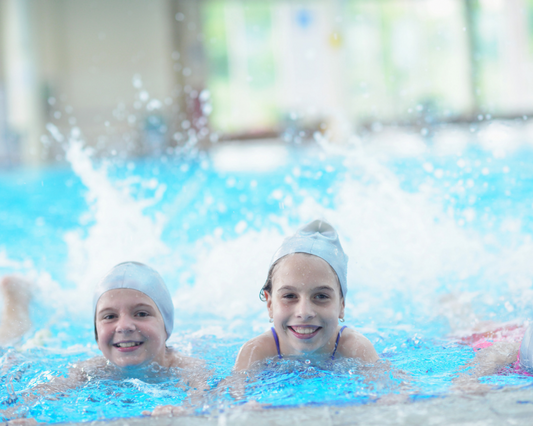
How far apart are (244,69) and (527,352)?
54.9 feet

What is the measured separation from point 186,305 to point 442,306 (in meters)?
1.77

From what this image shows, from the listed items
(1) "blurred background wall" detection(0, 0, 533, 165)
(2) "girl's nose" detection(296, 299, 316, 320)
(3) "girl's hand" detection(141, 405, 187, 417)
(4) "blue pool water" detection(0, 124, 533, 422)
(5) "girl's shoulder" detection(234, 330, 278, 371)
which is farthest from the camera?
(1) "blurred background wall" detection(0, 0, 533, 165)

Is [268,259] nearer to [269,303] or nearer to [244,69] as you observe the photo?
[269,303]

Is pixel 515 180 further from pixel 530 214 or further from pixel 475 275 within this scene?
pixel 475 275

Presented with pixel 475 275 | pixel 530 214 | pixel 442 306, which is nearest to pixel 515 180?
pixel 530 214

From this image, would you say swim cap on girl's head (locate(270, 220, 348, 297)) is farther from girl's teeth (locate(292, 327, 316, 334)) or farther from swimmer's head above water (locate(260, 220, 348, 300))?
girl's teeth (locate(292, 327, 316, 334))

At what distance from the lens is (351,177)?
21.2 ft

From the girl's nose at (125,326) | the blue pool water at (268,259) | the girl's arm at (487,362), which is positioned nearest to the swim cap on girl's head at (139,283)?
the girl's nose at (125,326)

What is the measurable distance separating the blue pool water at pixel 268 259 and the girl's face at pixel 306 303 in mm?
184

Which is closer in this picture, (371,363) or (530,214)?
(371,363)

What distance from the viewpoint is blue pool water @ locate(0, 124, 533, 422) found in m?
2.58

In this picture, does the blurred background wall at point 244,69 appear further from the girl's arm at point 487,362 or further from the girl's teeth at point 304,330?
the girl's teeth at point 304,330

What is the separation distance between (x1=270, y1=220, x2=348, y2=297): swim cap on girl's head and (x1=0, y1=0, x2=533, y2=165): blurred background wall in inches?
460

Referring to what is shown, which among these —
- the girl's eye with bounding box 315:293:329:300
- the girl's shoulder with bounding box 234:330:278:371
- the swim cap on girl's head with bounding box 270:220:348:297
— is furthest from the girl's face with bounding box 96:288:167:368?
the girl's eye with bounding box 315:293:329:300
